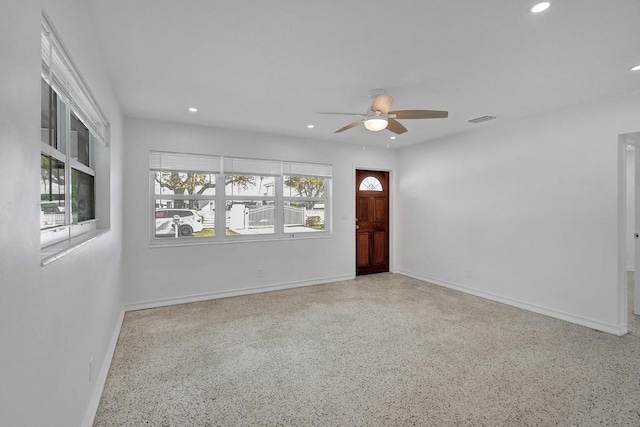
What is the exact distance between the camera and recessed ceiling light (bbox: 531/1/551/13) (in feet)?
5.91

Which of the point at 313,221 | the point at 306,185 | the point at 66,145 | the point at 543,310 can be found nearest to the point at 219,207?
the point at 306,185

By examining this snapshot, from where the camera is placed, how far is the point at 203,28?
6.89 feet

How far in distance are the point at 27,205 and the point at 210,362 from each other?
205cm

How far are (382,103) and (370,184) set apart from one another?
3289mm

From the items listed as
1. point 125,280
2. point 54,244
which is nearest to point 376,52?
point 54,244

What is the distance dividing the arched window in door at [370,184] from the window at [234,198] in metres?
0.88

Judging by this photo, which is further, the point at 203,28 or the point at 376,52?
the point at 376,52

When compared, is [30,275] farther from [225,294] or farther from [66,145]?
[225,294]

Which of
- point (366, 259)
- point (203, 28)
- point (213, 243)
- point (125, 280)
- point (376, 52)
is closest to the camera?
point (203, 28)

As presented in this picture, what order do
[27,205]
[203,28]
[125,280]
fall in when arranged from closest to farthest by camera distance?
[27,205] → [203,28] → [125,280]

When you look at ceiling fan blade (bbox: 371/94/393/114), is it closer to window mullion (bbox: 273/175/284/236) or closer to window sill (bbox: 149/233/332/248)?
window mullion (bbox: 273/175/284/236)

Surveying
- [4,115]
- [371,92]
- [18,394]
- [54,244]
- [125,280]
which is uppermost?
[371,92]

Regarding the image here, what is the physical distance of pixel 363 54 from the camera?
242cm

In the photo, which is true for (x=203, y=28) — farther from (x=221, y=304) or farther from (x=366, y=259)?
(x=366, y=259)
